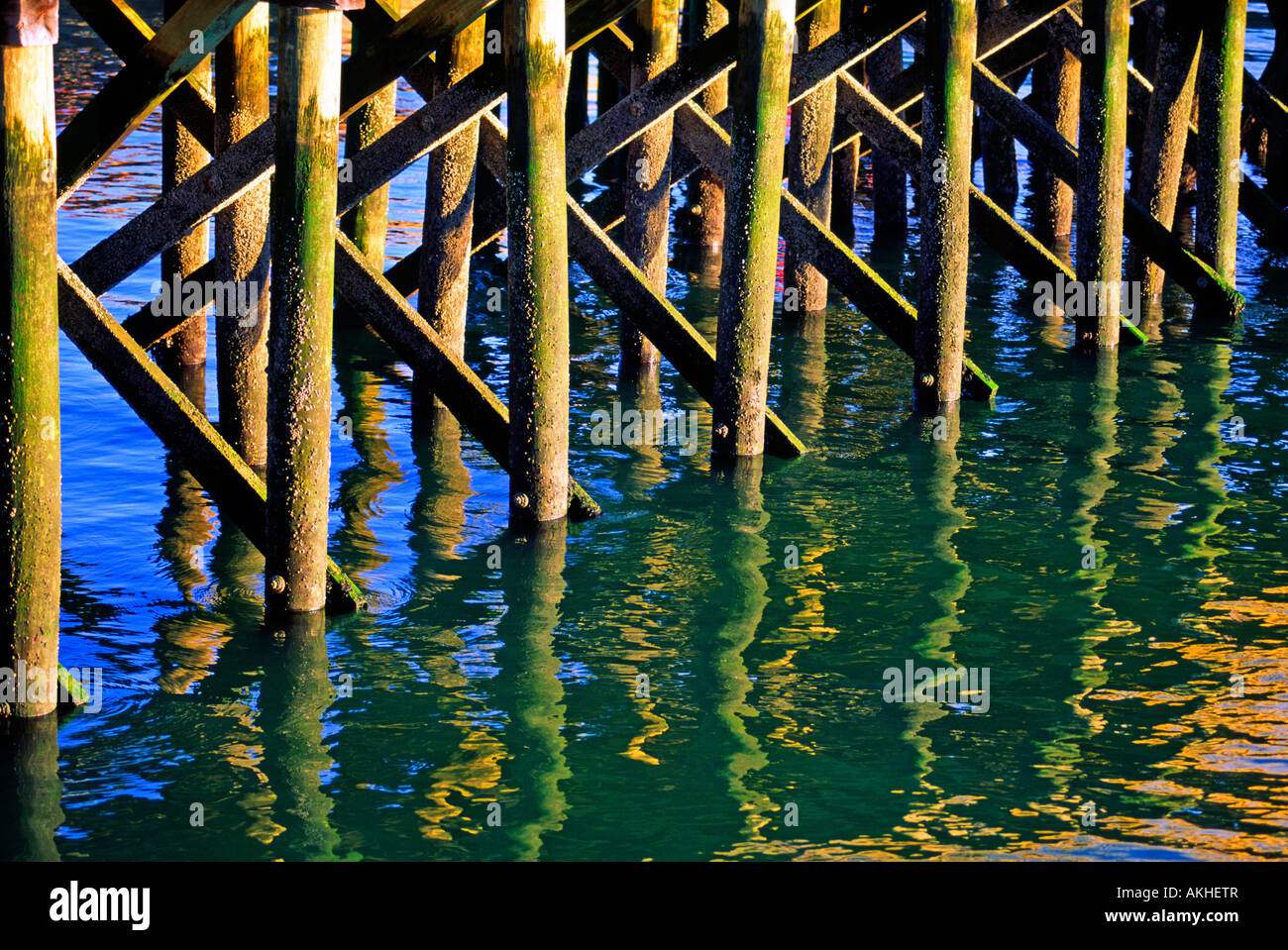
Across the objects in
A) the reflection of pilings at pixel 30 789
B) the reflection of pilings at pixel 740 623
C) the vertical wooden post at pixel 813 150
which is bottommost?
the reflection of pilings at pixel 30 789

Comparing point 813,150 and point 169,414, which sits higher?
point 813,150

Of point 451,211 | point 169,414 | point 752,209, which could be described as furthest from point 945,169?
point 169,414

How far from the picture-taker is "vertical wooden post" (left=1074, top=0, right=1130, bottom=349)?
1020 cm

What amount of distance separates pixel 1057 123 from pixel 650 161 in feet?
14.8

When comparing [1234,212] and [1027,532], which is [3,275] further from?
[1234,212]

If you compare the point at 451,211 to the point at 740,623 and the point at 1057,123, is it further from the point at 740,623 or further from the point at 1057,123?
the point at 1057,123

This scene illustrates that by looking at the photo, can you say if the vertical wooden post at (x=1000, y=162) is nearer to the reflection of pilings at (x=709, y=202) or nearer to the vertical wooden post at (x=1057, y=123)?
the vertical wooden post at (x=1057, y=123)

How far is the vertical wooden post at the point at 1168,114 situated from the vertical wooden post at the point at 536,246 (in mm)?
5470

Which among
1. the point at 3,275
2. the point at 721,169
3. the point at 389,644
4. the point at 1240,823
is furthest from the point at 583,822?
the point at 721,169

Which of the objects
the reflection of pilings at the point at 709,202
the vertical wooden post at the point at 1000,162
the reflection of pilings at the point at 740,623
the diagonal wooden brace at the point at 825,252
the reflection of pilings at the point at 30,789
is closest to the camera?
the reflection of pilings at the point at 30,789

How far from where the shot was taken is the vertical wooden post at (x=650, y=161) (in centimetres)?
970

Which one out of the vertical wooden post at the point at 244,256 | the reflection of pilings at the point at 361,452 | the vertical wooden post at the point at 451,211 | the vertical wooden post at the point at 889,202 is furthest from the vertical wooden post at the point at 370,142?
the vertical wooden post at the point at 889,202

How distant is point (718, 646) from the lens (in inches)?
277

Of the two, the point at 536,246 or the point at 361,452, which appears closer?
the point at 536,246
